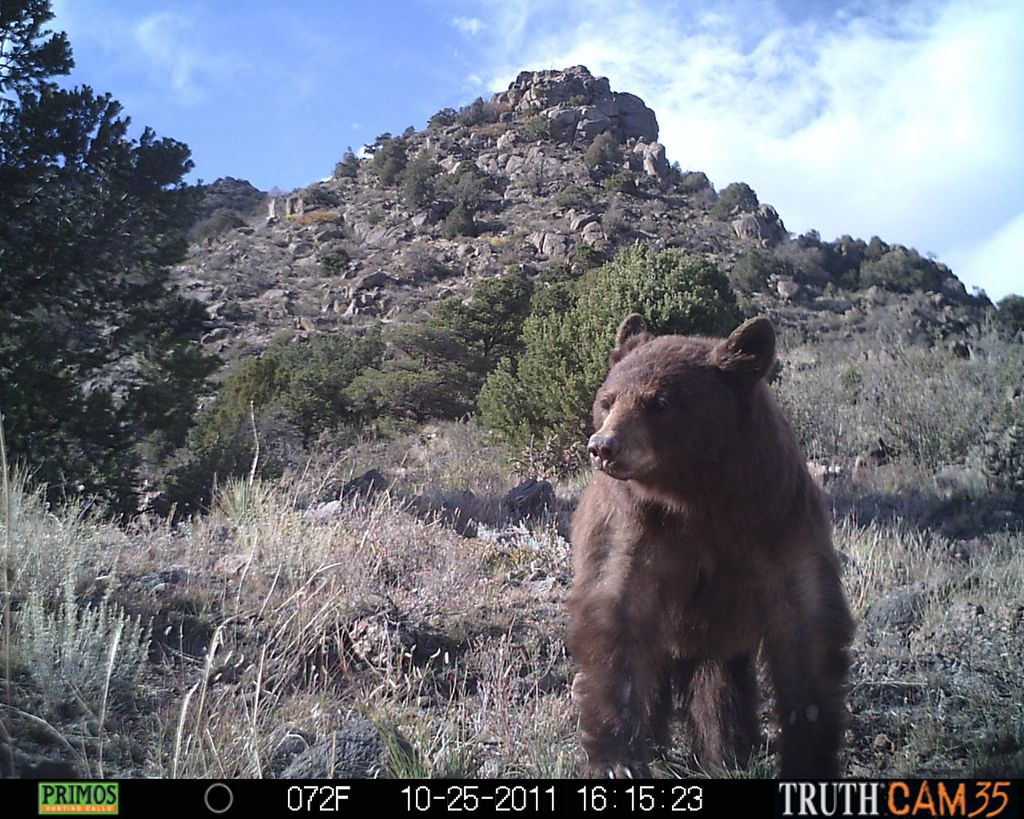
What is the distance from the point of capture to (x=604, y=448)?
307cm

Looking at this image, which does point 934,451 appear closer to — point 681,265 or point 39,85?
point 681,265

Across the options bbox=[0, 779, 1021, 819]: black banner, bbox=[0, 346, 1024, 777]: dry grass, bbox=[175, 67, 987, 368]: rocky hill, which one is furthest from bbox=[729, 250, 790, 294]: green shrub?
bbox=[0, 779, 1021, 819]: black banner

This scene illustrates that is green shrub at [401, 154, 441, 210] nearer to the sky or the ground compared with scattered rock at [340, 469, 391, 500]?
nearer to the sky

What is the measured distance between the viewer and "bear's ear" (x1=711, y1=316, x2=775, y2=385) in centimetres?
333

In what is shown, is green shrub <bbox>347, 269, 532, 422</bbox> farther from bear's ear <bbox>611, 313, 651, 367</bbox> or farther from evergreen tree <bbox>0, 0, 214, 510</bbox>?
bear's ear <bbox>611, 313, 651, 367</bbox>

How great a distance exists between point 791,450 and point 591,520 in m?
0.89

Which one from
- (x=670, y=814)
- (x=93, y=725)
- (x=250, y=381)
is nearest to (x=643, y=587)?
(x=670, y=814)

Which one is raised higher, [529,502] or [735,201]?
[735,201]

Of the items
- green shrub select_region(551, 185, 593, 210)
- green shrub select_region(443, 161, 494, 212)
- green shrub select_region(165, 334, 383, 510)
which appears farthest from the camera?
green shrub select_region(443, 161, 494, 212)

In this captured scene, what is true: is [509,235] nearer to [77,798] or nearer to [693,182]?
[693,182]

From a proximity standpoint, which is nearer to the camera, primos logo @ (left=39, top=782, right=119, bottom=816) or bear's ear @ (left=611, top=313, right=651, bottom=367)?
primos logo @ (left=39, top=782, right=119, bottom=816)

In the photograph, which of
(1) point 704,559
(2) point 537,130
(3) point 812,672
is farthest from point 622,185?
(3) point 812,672

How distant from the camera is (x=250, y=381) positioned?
20891 mm

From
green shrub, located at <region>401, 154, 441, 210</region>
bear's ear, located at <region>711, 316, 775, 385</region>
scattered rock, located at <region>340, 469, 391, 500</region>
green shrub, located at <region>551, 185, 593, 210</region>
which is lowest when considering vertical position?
scattered rock, located at <region>340, 469, 391, 500</region>
